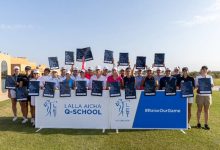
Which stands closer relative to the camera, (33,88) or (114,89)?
(114,89)

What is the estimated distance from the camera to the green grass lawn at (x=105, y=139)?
23.9 feet

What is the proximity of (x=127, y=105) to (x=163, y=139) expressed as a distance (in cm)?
170

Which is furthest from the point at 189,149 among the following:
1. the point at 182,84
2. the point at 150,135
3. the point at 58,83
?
the point at 58,83

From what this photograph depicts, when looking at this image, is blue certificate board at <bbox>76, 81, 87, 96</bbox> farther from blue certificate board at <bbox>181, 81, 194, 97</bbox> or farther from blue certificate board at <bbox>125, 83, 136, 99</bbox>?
blue certificate board at <bbox>181, 81, 194, 97</bbox>

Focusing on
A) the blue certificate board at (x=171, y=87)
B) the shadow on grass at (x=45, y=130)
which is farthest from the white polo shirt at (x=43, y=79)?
the blue certificate board at (x=171, y=87)

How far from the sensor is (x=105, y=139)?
7906mm

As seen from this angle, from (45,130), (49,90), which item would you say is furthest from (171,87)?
(45,130)

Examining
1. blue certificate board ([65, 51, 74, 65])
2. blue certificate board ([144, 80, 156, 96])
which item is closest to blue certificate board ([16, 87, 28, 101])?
blue certificate board ([65, 51, 74, 65])

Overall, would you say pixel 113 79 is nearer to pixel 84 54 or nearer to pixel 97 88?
pixel 97 88

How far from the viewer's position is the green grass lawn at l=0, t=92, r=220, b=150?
23.9 feet

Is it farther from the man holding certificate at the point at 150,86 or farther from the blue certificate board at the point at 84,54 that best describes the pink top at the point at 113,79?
the blue certificate board at the point at 84,54

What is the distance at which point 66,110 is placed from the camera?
29.8 ft

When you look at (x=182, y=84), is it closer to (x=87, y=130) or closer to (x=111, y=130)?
(x=111, y=130)

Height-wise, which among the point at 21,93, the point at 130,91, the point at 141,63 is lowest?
the point at 21,93
